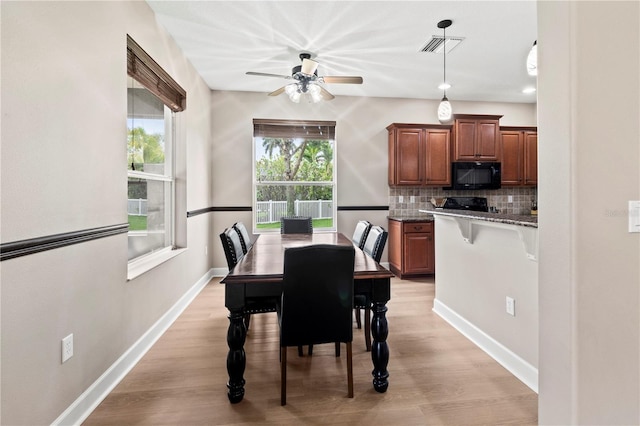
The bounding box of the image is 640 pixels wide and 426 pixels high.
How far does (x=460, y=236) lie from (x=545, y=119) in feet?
5.70

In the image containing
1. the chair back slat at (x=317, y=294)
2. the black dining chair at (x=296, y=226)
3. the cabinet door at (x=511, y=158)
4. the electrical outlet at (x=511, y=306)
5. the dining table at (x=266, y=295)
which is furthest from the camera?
the cabinet door at (x=511, y=158)

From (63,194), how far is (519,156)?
5.54 m

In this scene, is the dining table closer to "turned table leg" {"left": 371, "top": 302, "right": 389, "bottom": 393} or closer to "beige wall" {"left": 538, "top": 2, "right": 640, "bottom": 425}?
"turned table leg" {"left": 371, "top": 302, "right": 389, "bottom": 393}

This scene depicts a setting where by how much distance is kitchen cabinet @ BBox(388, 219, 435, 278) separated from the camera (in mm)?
4305

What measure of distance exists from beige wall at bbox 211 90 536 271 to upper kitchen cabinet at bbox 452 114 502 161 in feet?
1.50

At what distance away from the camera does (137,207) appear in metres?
2.55

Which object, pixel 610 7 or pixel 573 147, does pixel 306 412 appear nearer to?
pixel 573 147

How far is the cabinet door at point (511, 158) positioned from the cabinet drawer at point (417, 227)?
152 centimetres

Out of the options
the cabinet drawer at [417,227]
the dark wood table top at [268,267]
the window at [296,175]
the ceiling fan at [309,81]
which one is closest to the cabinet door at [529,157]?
the cabinet drawer at [417,227]

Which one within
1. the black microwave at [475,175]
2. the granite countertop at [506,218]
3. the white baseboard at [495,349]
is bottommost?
the white baseboard at [495,349]

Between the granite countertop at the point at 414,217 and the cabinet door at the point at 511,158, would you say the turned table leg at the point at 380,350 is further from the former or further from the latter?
the cabinet door at the point at 511,158

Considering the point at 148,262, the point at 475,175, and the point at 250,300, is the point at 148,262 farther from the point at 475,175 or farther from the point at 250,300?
the point at 475,175

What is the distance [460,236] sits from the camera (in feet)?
8.88

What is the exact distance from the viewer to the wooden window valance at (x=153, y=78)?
7.40 feet
